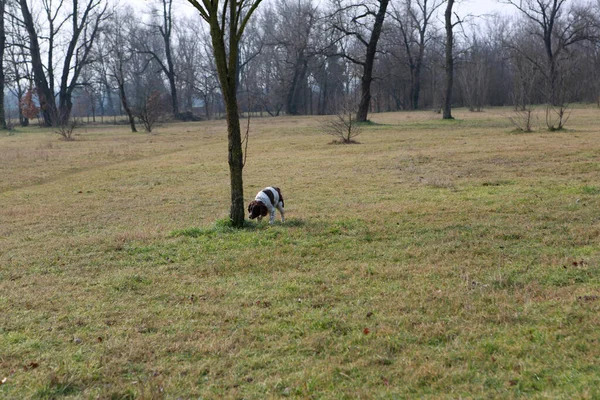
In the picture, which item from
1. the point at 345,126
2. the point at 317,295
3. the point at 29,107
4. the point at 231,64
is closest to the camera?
the point at 317,295

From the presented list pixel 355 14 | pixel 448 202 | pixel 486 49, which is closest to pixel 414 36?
pixel 486 49

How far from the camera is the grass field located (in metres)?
3.50

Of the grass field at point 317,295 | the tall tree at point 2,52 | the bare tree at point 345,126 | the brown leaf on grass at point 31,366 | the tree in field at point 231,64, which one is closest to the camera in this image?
the grass field at point 317,295

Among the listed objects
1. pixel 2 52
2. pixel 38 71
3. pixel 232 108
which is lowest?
pixel 232 108

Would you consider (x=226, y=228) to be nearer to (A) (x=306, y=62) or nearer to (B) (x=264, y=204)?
(B) (x=264, y=204)

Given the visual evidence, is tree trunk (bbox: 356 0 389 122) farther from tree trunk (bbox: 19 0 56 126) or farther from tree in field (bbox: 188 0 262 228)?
tree trunk (bbox: 19 0 56 126)

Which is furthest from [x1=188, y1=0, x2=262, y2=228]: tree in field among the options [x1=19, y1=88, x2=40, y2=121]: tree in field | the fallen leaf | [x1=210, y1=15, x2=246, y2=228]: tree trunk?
[x1=19, y1=88, x2=40, y2=121]: tree in field

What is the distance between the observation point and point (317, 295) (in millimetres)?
4980

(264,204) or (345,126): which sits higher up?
(345,126)

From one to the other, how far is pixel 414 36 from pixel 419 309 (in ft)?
199

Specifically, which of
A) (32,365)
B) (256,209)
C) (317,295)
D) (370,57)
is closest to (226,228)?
(256,209)

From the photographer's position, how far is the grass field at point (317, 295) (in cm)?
350

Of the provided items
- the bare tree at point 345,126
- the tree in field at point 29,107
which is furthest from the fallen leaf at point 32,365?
the tree in field at point 29,107

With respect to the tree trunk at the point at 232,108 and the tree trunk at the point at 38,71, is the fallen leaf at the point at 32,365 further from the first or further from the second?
the tree trunk at the point at 38,71
